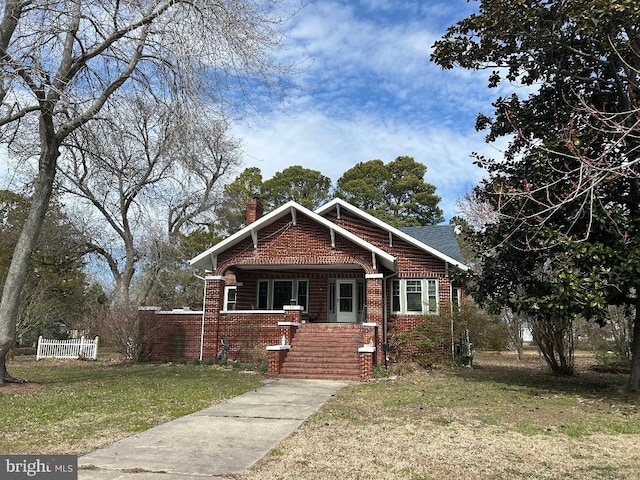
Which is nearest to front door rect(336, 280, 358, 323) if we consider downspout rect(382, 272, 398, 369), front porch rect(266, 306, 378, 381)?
downspout rect(382, 272, 398, 369)

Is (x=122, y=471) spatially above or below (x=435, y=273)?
below

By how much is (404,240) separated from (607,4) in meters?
11.5

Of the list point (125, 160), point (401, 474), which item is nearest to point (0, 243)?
point (125, 160)

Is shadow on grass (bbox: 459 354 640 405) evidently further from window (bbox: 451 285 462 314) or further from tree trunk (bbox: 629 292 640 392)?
window (bbox: 451 285 462 314)

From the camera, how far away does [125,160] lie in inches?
477

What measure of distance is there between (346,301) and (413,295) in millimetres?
2733

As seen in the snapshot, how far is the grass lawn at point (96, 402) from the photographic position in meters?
6.17

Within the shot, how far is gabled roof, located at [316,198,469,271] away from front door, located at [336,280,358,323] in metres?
2.69

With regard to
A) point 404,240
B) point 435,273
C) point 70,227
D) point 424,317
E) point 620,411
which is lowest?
point 620,411

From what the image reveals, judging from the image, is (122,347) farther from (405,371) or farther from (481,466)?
(481,466)

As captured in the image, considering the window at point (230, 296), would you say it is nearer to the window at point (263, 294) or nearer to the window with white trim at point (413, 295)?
the window at point (263, 294)

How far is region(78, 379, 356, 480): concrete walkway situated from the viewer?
486 centimetres

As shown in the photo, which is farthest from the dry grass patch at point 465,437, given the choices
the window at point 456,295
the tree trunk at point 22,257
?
the tree trunk at point 22,257

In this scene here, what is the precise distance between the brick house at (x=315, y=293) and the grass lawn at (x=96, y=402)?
2.07 m
